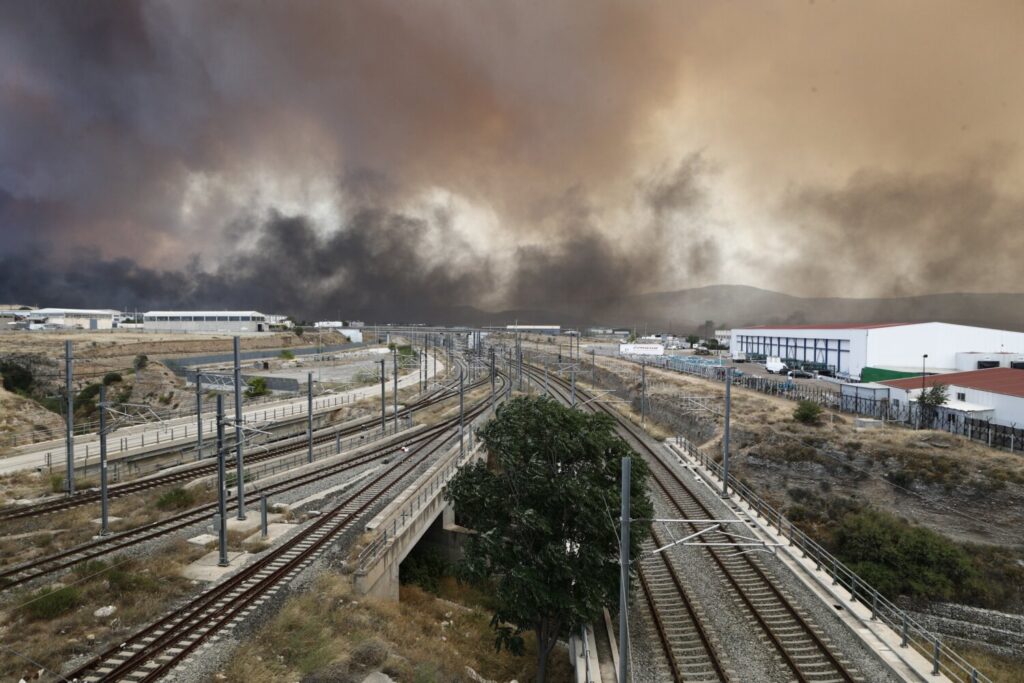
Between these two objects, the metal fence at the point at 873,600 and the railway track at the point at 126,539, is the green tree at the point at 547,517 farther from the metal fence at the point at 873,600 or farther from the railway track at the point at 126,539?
the railway track at the point at 126,539

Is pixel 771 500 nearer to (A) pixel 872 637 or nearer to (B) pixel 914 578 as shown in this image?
(B) pixel 914 578

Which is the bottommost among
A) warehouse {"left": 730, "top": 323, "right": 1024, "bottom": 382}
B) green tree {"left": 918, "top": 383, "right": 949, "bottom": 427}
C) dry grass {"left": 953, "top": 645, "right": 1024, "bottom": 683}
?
dry grass {"left": 953, "top": 645, "right": 1024, "bottom": 683}

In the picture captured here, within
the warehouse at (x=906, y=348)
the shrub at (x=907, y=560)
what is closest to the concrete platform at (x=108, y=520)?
the shrub at (x=907, y=560)

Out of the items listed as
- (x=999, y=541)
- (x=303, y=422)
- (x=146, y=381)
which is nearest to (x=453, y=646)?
(x=999, y=541)

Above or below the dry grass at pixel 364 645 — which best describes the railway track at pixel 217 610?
above

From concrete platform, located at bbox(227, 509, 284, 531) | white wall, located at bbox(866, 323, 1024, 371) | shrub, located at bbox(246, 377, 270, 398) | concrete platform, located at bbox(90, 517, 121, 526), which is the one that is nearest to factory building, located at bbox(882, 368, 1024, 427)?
white wall, located at bbox(866, 323, 1024, 371)

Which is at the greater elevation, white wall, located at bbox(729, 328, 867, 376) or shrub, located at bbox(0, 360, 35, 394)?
white wall, located at bbox(729, 328, 867, 376)

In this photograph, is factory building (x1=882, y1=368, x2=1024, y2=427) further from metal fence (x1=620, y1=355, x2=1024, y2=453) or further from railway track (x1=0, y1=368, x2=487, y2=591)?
railway track (x1=0, y1=368, x2=487, y2=591)
